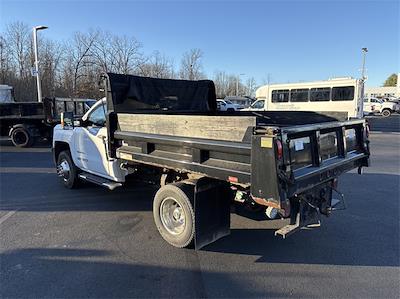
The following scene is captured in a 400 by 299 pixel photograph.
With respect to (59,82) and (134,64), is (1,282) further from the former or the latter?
(134,64)

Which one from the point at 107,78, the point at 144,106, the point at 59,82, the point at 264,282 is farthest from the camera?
the point at 59,82

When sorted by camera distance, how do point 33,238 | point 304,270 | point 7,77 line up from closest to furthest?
point 304,270
point 33,238
point 7,77

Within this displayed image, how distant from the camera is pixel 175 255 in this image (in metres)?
4.21

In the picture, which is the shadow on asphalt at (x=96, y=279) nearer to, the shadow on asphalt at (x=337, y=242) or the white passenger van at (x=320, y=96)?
the shadow on asphalt at (x=337, y=242)

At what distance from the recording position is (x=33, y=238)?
476 centimetres

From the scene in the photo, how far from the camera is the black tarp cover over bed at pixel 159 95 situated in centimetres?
567

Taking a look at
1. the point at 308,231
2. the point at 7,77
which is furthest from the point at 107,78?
the point at 7,77

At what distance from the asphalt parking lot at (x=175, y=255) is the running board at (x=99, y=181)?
45 centimetres

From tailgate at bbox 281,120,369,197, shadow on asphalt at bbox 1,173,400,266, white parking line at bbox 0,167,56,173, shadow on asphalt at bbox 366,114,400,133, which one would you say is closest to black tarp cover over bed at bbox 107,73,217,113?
shadow on asphalt at bbox 1,173,400,266

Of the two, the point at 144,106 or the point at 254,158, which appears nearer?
the point at 254,158

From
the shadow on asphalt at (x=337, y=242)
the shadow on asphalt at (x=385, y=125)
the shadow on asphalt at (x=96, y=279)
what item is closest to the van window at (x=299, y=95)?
the shadow on asphalt at (x=385, y=125)

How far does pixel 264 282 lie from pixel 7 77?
4201 cm

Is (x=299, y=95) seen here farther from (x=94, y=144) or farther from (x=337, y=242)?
(x=337, y=242)

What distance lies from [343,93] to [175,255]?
1735cm
